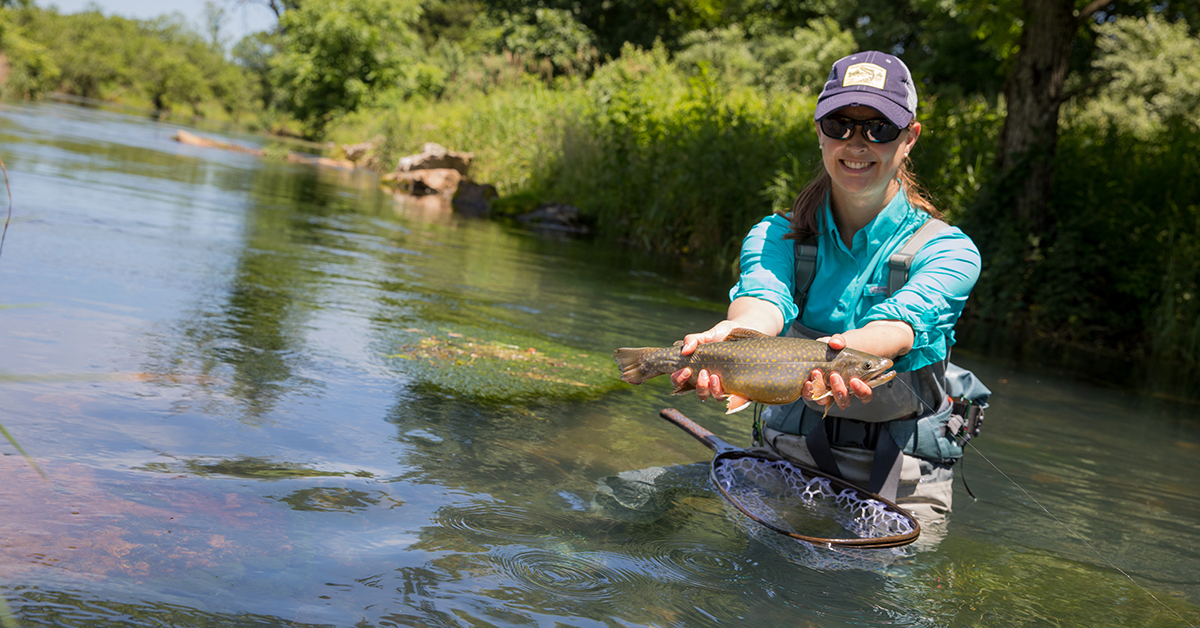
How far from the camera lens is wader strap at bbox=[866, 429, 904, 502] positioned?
3803mm

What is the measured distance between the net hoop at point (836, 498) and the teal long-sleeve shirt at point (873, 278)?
648 millimetres

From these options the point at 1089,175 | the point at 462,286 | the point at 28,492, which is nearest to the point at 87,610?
the point at 28,492

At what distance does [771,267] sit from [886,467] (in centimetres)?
98

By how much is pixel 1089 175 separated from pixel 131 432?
A: 43.4 feet

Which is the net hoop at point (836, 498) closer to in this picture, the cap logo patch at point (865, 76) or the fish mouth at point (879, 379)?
the fish mouth at point (879, 379)

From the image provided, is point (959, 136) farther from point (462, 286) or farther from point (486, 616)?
point (486, 616)

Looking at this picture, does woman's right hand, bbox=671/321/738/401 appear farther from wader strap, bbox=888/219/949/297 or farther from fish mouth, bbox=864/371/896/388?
wader strap, bbox=888/219/949/297

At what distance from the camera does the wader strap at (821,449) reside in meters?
3.92

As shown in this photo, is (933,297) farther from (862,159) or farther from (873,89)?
(873,89)

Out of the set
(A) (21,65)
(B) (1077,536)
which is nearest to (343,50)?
(A) (21,65)

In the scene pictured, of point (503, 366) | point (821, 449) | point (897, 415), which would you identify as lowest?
point (503, 366)

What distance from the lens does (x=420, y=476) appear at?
3912mm

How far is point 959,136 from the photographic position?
13883 mm

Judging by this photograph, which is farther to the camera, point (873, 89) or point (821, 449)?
point (821, 449)
